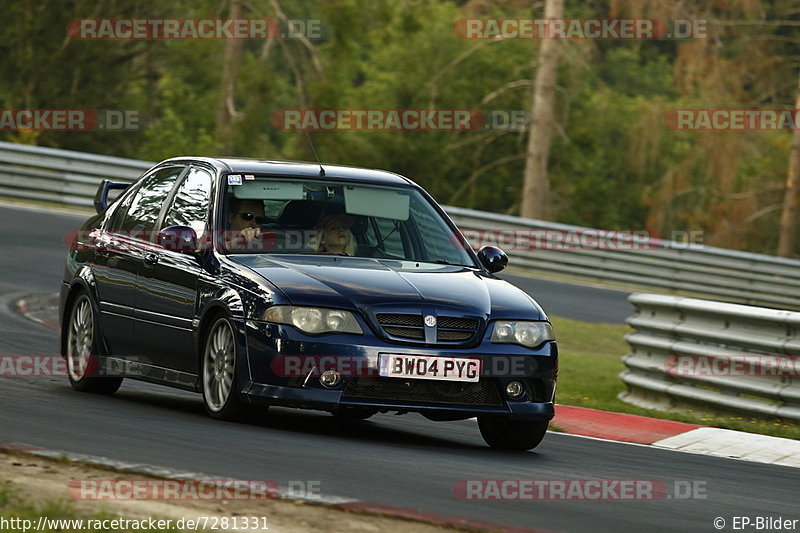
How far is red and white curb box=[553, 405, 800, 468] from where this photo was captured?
32.8 feet

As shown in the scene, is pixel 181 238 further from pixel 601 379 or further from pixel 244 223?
pixel 601 379

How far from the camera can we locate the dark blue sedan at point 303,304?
821cm

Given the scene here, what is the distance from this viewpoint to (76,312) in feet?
34.4

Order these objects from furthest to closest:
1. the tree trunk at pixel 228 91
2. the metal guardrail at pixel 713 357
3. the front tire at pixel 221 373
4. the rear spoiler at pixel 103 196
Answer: the tree trunk at pixel 228 91, the metal guardrail at pixel 713 357, the rear spoiler at pixel 103 196, the front tire at pixel 221 373

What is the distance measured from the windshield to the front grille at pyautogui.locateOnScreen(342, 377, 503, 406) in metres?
1.14

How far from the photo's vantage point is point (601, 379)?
49.2ft

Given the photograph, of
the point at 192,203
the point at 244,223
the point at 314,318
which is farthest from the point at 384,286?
the point at 192,203

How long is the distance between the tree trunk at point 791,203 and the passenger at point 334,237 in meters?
23.5

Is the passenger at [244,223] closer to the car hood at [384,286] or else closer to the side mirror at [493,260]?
the car hood at [384,286]

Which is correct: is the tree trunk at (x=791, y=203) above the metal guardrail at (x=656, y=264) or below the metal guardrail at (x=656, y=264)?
above

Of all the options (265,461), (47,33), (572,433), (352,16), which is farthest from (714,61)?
(265,461)

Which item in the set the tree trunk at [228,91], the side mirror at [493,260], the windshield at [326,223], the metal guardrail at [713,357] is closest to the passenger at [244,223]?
the windshield at [326,223]

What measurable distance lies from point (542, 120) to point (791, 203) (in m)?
5.86

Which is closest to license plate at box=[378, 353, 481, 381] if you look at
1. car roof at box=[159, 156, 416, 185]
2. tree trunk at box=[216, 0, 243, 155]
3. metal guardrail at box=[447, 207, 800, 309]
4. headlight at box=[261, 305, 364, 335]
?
headlight at box=[261, 305, 364, 335]
